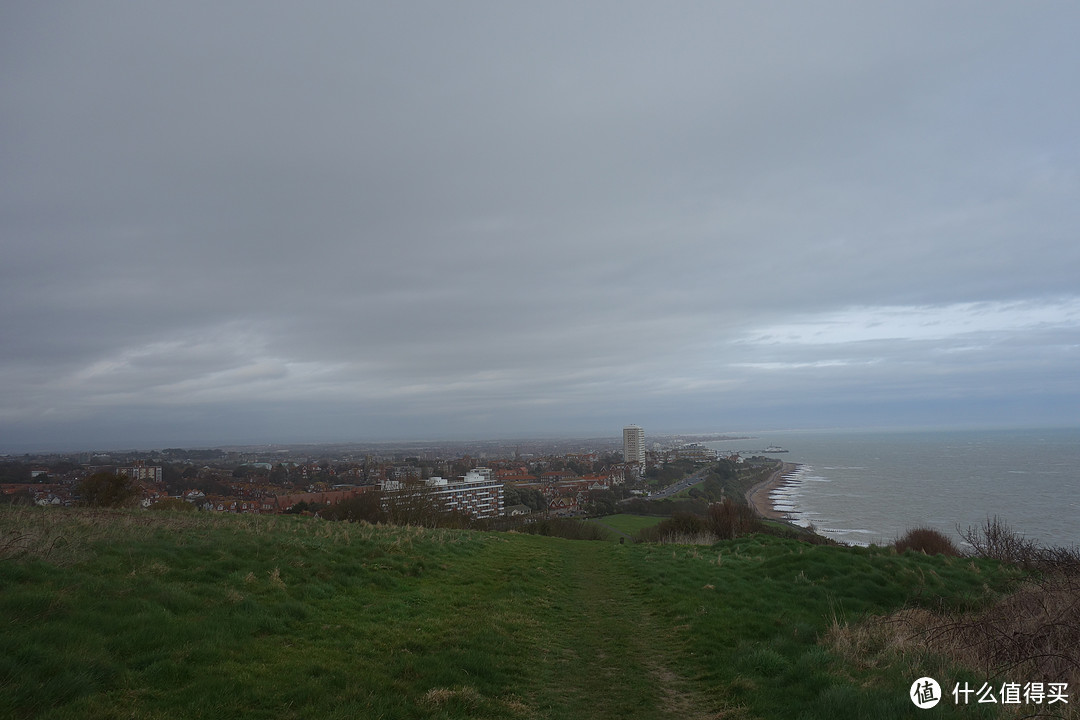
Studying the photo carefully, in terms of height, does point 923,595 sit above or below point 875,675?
below

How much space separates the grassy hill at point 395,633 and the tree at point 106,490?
60.4ft

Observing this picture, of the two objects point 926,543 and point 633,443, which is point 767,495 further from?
point 633,443

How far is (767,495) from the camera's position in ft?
268

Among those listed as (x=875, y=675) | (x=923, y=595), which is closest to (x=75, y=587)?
(x=875, y=675)

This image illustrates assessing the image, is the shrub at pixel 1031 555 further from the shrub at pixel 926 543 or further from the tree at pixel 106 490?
the tree at pixel 106 490

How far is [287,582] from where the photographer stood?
31.2ft

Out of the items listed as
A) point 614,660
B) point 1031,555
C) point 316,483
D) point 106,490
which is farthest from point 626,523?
point 614,660

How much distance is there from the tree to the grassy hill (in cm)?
1842

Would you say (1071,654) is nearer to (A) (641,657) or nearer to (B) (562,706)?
(A) (641,657)

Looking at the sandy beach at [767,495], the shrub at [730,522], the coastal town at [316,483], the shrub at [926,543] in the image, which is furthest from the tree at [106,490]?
the sandy beach at [767,495]

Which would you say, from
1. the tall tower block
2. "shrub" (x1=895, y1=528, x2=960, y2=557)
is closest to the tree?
"shrub" (x1=895, y1=528, x2=960, y2=557)

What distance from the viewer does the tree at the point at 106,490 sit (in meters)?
27.3

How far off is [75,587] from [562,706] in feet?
20.9

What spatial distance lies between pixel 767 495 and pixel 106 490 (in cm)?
8059
